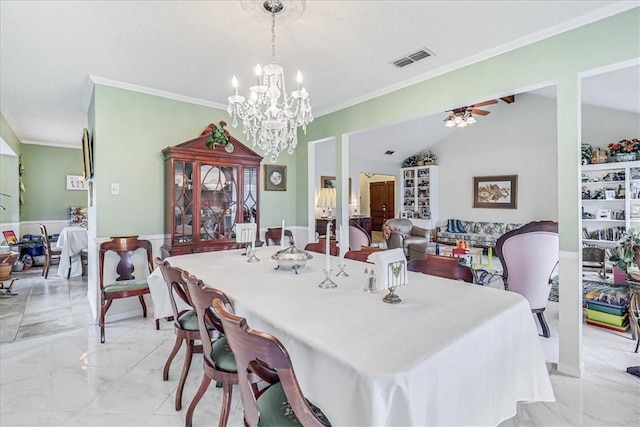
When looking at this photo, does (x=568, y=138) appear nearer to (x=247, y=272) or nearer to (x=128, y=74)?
(x=247, y=272)

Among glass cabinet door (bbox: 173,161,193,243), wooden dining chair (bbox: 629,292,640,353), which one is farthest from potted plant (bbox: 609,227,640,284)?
glass cabinet door (bbox: 173,161,193,243)

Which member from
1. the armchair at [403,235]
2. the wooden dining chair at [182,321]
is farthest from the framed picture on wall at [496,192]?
the wooden dining chair at [182,321]

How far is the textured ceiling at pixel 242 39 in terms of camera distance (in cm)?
211

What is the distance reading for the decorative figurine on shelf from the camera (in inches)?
146

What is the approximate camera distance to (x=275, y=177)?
15.8 feet

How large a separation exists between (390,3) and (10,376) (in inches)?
148

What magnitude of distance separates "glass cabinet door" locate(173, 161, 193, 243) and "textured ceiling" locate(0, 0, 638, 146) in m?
0.94

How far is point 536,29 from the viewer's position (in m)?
2.38

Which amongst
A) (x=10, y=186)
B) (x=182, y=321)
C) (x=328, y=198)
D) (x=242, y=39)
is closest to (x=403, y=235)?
(x=328, y=198)

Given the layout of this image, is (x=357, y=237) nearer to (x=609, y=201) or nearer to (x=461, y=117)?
(x=461, y=117)

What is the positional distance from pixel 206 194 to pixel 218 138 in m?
0.68

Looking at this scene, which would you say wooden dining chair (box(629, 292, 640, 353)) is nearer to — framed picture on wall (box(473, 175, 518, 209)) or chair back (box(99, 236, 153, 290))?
chair back (box(99, 236, 153, 290))

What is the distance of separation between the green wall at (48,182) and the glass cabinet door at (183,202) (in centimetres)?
525

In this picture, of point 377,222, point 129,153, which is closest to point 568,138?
point 129,153
